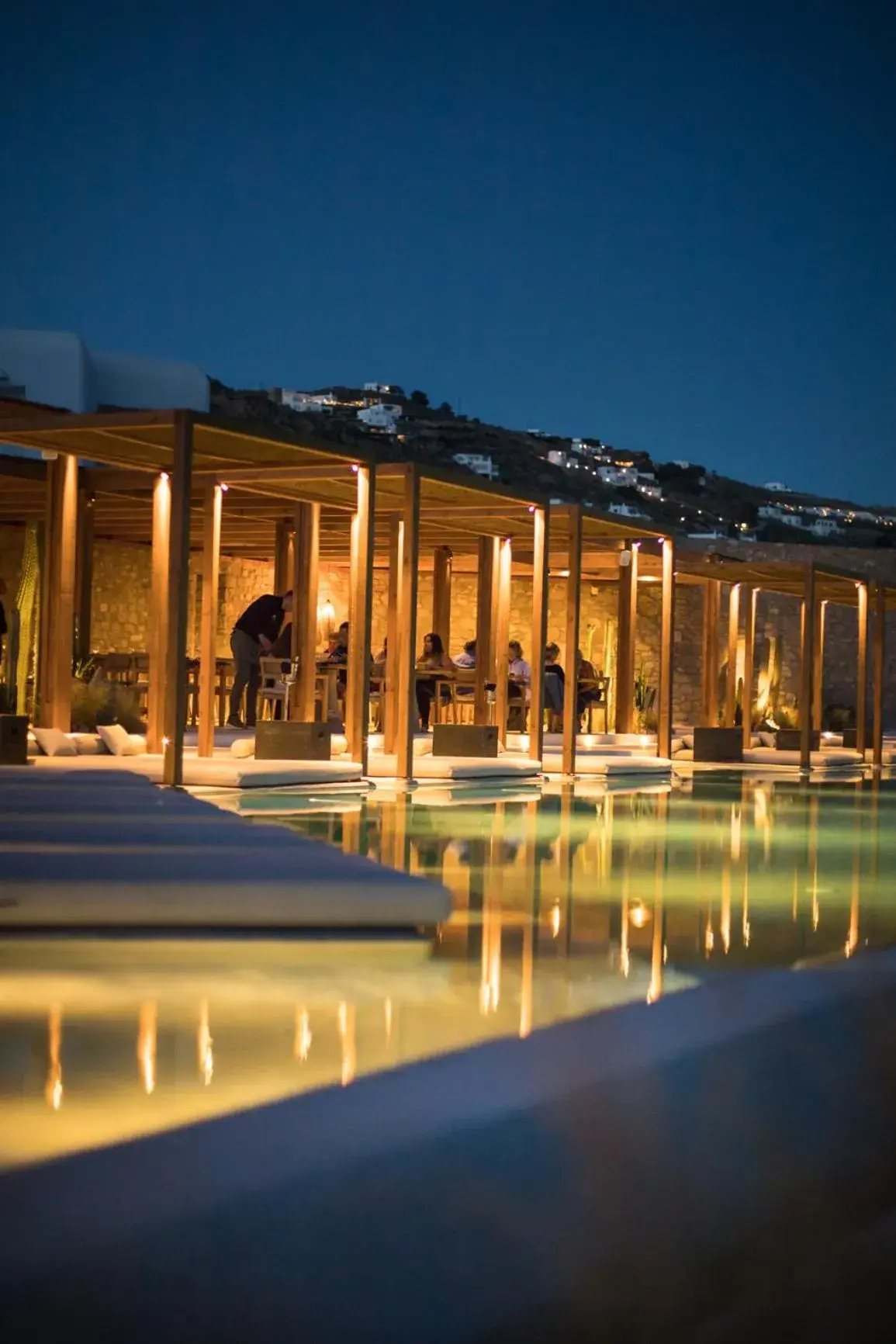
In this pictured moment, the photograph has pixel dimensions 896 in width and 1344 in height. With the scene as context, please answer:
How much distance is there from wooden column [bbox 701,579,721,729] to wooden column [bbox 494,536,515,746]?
17.0 feet

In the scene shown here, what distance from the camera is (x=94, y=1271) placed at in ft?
8.17

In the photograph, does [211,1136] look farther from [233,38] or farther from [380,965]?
[233,38]

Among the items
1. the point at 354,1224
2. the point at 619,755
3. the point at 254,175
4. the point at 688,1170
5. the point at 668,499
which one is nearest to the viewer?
the point at 354,1224

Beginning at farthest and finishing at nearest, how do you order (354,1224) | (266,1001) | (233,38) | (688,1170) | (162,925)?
(233,38) < (162,925) < (266,1001) < (688,1170) < (354,1224)

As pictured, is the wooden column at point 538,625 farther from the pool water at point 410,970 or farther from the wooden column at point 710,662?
the wooden column at point 710,662

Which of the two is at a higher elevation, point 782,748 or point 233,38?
point 233,38

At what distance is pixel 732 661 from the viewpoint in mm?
23156

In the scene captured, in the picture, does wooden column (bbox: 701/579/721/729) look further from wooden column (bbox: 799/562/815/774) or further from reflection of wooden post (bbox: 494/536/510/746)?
reflection of wooden post (bbox: 494/536/510/746)

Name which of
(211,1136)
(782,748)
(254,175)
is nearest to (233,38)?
(254,175)

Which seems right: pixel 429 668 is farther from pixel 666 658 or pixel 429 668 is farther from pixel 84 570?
pixel 84 570

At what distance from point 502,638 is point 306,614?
95.7 inches

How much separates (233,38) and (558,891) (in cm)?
3740

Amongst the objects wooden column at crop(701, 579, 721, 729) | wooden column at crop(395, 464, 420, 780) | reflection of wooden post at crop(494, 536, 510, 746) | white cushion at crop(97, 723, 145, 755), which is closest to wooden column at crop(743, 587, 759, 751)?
wooden column at crop(701, 579, 721, 729)

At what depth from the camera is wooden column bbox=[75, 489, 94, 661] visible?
701 inches
